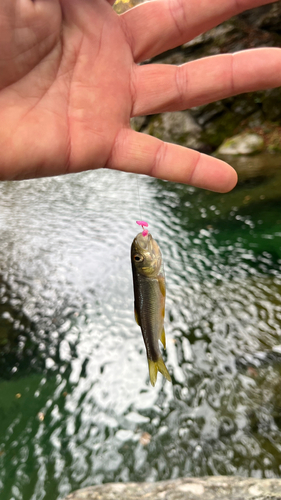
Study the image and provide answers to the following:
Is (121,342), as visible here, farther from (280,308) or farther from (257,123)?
(257,123)

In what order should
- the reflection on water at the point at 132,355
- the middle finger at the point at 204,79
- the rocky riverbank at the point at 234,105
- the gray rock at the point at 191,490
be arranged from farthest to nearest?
1. the rocky riverbank at the point at 234,105
2. the reflection on water at the point at 132,355
3. the gray rock at the point at 191,490
4. the middle finger at the point at 204,79

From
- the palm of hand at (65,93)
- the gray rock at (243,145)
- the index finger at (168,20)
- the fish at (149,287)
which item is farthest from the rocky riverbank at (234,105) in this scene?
the fish at (149,287)

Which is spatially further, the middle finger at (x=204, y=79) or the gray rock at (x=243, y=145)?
the gray rock at (x=243, y=145)

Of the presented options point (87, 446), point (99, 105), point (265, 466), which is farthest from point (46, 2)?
point (265, 466)

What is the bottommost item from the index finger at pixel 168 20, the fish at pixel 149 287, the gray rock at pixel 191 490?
the gray rock at pixel 191 490

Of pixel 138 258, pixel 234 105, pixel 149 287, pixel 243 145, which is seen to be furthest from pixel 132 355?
pixel 234 105

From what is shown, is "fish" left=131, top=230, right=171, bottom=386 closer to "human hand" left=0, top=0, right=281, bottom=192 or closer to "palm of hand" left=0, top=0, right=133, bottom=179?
"human hand" left=0, top=0, right=281, bottom=192

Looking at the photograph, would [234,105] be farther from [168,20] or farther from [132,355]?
[168,20]

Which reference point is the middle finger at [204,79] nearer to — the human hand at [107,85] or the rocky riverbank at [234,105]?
the human hand at [107,85]

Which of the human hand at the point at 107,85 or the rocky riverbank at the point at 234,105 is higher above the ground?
the rocky riverbank at the point at 234,105
